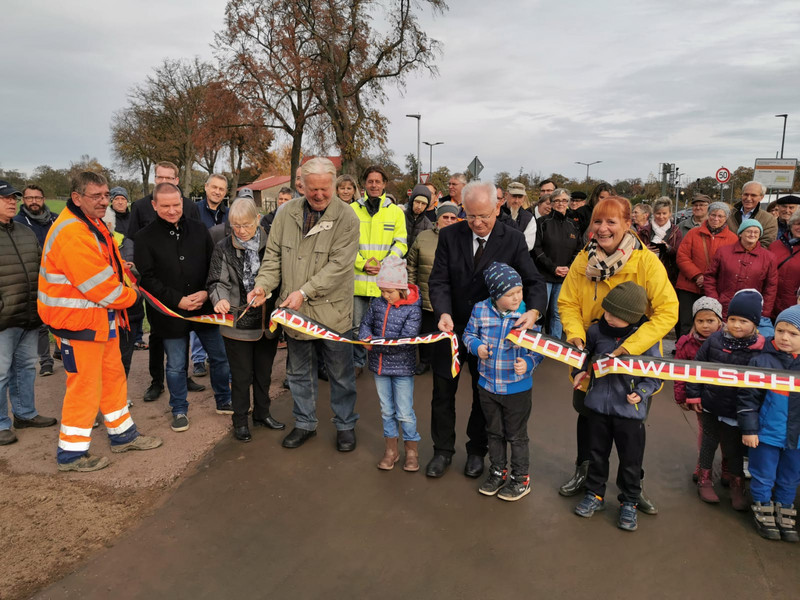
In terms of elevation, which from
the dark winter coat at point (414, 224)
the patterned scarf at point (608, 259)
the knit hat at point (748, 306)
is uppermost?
the dark winter coat at point (414, 224)

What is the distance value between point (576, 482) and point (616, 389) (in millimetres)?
850

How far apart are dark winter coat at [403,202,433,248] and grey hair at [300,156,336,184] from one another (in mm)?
2678

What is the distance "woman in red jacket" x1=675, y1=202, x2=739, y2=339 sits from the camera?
6.40 m

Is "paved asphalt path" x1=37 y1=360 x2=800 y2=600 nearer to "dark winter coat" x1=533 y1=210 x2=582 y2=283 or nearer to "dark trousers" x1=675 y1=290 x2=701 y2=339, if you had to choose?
"dark trousers" x1=675 y1=290 x2=701 y2=339

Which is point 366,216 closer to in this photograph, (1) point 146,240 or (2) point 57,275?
(1) point 146,240

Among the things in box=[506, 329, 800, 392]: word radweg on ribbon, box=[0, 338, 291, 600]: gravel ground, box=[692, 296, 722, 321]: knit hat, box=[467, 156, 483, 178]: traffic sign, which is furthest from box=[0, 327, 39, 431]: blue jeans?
box=[467, 156, 483, 178]: traffic sign

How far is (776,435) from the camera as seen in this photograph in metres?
3.26

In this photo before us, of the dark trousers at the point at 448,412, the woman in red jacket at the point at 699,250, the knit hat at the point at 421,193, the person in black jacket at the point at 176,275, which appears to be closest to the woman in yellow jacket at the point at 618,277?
the dark trousers at the point at 448,412

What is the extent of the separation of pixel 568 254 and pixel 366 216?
9.94 feet

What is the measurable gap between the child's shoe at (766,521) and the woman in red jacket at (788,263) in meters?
3.04

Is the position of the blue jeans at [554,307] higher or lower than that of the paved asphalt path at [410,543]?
higher

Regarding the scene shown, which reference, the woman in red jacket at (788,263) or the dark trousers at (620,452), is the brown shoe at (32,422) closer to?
the dark trousers at (620,452)

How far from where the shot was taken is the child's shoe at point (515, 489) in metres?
3.62

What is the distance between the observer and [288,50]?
80.5 feet
